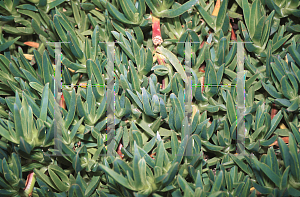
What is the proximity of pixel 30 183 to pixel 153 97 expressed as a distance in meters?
0.38

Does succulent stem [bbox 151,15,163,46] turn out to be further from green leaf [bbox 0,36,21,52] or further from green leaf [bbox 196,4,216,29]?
green leaf [bbox 0,36,21,52]

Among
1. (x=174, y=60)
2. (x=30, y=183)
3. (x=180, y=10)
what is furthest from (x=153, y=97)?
(x=30, y=183)

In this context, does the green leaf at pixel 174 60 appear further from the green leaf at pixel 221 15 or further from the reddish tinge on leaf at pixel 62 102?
the reddish tinge on leaf at pixel 62 102

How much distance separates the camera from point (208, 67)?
2.18ft

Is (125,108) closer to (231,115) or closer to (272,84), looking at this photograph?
(231,115)

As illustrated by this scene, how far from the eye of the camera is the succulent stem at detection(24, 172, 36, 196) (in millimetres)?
692

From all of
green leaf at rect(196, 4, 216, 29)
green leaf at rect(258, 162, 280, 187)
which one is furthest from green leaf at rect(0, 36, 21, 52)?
green leaf at rect(258, 162, 280, 187)

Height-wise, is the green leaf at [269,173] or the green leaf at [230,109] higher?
the green leaf at [230,109]

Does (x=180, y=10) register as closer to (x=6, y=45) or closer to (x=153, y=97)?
(x=153, y=97)

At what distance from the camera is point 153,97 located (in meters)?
0.65

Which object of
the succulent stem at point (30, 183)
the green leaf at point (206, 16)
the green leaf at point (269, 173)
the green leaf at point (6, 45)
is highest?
Answer: the green leaf at point (206, 16)

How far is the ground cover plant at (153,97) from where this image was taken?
637 mm

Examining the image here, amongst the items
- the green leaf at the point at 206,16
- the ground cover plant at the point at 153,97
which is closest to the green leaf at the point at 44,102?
the ground cover plant at the point at 153,97

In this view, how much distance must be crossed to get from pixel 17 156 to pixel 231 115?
520 millimetres
